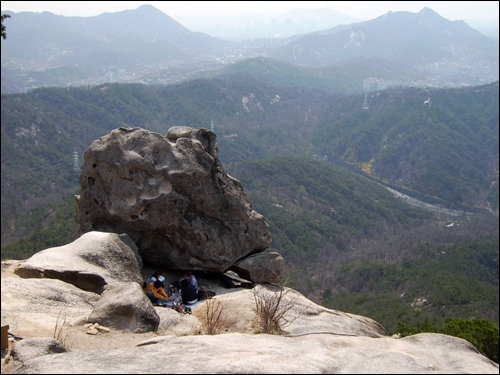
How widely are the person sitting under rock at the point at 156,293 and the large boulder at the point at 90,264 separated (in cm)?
38

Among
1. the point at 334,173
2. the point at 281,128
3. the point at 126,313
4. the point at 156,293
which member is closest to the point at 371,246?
the point at 334,173

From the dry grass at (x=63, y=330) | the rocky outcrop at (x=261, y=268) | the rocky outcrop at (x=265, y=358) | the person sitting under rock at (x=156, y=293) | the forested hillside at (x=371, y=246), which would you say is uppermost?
the rocky outcrop at (x=265, y=358)

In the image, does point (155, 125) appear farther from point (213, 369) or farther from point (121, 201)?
point (213, 369)

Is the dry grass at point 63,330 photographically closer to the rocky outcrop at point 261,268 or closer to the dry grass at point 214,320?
the dry grass at point 214,320

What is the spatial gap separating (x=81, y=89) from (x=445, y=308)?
101m

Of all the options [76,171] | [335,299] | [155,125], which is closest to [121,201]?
[335,299]

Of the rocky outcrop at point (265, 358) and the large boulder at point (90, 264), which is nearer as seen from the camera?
the rocky outcrop at point (265, 358)

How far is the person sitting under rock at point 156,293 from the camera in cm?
1288

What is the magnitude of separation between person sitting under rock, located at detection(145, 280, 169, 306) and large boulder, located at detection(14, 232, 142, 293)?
0.38 meters

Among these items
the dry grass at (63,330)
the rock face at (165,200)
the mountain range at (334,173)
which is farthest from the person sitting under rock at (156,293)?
the mountain range at (334,173)

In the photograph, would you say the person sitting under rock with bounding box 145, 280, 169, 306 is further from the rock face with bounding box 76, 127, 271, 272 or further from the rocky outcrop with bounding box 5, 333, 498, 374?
the rocky outcrop with bounding box 5, 333, 498, 374

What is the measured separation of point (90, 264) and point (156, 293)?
1.86m

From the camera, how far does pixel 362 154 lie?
137500 mm

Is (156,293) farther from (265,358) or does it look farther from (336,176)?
(336,176)
